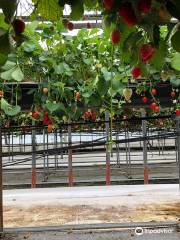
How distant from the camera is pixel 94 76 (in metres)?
3.04

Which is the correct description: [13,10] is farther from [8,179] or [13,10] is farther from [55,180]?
[8,179]

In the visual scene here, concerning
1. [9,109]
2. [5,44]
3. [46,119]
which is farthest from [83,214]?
[5,44]

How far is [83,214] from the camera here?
3.52 meters

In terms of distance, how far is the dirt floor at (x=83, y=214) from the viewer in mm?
3271

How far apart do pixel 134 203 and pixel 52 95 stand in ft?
4.30

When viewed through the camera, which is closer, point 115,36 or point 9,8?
point 9,8

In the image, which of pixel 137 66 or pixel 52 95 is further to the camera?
pixel 52 95

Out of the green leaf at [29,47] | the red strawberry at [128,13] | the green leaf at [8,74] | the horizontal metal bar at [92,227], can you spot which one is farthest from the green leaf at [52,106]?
the red strawberry at [128,13]

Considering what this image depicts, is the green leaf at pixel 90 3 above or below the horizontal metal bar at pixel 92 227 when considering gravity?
above

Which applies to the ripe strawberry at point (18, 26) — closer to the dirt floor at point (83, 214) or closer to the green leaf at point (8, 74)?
the green leaf at point (8, 74)

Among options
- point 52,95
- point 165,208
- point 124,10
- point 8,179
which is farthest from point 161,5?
point 8,179

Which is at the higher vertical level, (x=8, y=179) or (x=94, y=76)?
(x=94, y=76)
